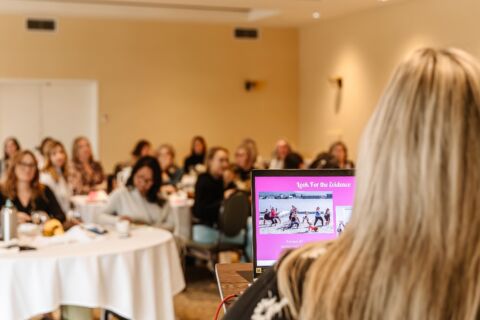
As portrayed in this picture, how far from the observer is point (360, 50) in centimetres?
989

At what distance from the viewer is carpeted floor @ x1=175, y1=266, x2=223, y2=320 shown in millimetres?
5762

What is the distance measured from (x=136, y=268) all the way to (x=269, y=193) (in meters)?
2.41

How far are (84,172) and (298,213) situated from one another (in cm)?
621

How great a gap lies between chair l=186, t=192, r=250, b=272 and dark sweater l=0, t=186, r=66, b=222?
4.98 ft

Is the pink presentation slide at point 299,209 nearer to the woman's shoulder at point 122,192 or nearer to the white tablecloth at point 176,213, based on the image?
the woman's shoulder at point 122,192

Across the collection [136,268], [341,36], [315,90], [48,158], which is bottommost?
[136,268]

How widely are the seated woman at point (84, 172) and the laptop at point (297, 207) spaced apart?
5.92m

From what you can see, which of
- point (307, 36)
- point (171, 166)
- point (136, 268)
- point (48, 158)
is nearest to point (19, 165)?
point (136, 268)

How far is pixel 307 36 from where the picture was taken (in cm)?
1160

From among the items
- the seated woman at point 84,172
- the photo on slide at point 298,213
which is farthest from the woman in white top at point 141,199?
the photo on slide at point 298,213

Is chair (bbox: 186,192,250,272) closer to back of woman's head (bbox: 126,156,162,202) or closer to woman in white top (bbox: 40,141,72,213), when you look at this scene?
back of woman's head (bbox: 126,156,162,202)

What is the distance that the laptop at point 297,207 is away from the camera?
2219 millimetres

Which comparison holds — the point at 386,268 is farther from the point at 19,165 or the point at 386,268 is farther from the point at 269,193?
the point at 19,165

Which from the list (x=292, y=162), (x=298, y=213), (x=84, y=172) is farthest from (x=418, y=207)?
(x=84, y=172)
